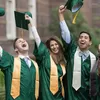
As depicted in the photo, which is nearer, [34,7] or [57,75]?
[57,75]

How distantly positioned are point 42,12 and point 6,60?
8.44 m

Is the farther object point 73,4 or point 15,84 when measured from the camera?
point 73,4

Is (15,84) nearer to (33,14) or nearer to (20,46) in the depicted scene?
(20,46)

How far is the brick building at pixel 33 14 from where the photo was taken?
11.3 meters

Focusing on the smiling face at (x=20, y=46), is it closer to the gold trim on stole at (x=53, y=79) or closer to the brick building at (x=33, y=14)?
the gold trim on stole at (x=53, y=79)

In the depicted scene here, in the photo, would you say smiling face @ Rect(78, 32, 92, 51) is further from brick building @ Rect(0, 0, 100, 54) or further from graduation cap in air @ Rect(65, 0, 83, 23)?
brick building @ Rect(0, 0, 100, 54)

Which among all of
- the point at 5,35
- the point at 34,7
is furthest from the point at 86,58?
the point at 34,7

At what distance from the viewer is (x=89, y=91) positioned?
18.7 ft

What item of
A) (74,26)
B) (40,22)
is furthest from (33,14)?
(74,26)

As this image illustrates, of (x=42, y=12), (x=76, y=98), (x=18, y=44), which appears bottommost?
(x=76, y=98)

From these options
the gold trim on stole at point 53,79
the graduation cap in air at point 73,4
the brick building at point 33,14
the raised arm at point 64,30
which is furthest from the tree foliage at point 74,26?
the gold trim on stole at point 53,79

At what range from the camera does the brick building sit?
11258 mm

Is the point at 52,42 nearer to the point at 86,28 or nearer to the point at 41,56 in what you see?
the point at 41,56

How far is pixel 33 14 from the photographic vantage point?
1311cm
